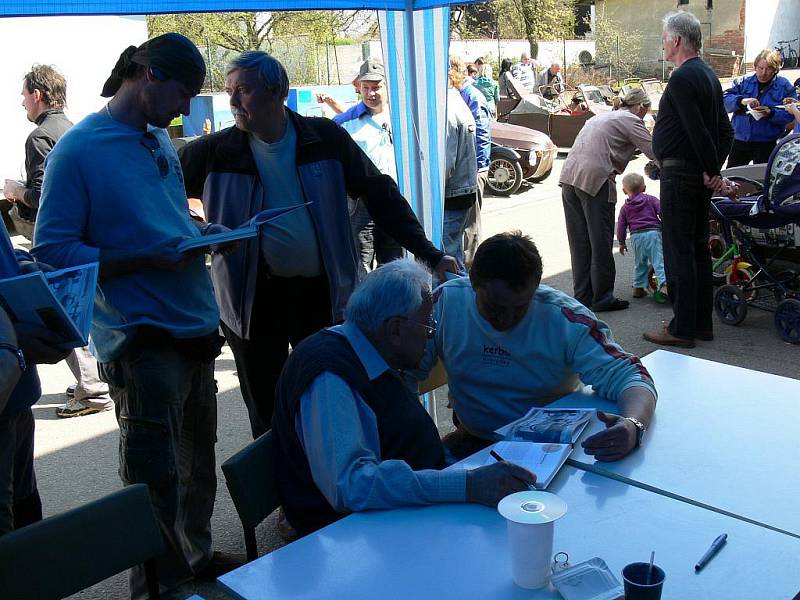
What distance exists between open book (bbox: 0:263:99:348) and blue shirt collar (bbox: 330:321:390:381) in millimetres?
669

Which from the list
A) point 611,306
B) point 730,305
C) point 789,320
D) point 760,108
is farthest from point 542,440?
point 760,108

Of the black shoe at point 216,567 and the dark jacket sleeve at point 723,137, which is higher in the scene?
the dark jacket sleeve at point 723,137

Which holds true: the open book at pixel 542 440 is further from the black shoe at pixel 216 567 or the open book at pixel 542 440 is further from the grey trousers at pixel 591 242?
the grey trousers at pixel 591 242

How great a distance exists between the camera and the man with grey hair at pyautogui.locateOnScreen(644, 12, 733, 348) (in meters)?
5.31

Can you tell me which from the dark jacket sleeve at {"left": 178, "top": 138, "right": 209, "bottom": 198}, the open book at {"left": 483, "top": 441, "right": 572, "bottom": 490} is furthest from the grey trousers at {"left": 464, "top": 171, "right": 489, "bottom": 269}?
the open book at {"left": 483, "top": 441, "right": 572, "bottom": 490}

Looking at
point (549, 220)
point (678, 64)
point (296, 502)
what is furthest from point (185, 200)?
point (549, 220)

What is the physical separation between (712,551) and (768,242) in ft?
15.8

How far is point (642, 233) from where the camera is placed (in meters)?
6.97

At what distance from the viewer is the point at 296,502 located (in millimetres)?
2295

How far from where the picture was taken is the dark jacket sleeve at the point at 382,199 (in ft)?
11.2

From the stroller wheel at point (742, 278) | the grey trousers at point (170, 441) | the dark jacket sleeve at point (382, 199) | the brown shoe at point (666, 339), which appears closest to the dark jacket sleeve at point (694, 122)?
the brown shoe at point (666, 339)

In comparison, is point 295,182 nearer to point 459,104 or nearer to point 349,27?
point 459,104

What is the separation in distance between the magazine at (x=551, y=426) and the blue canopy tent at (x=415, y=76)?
5.95 feet

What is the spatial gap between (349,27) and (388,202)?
31924mm
